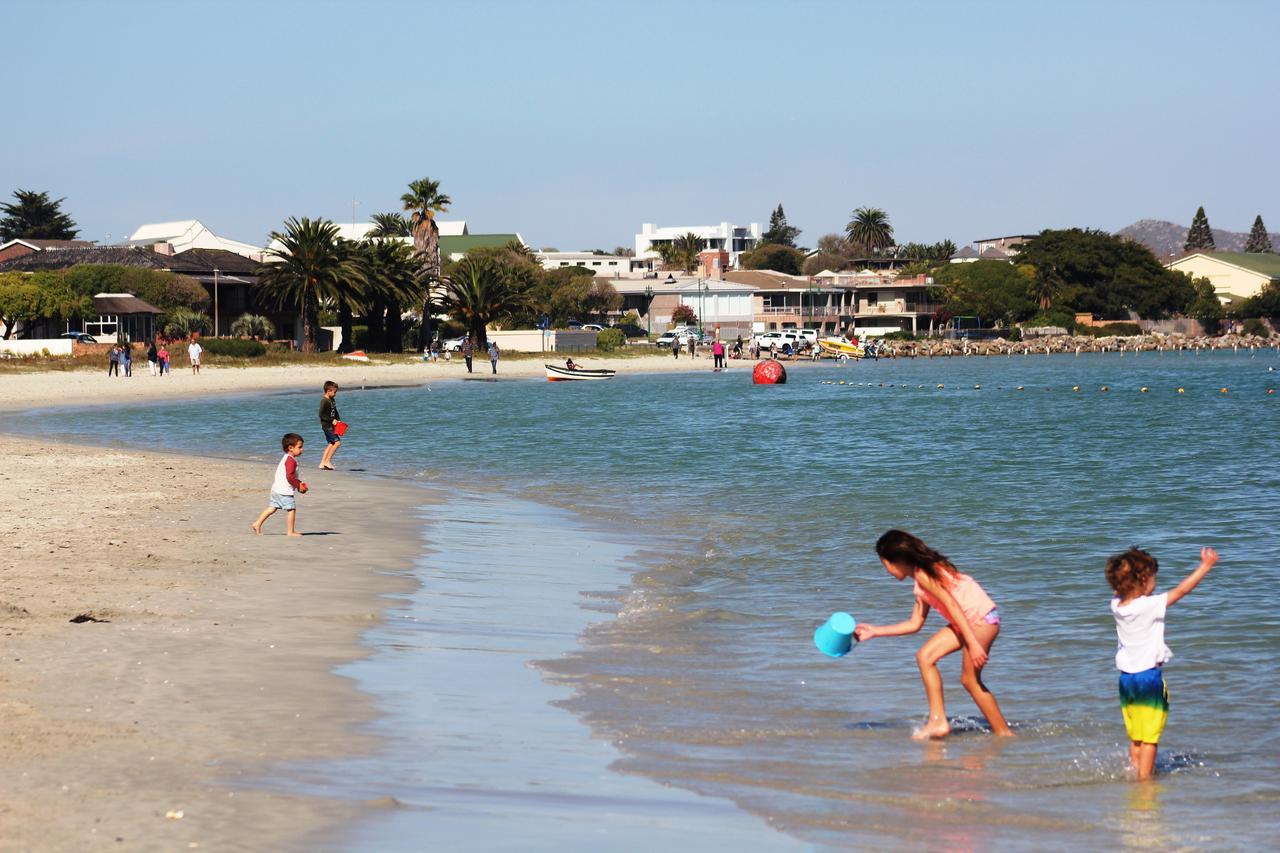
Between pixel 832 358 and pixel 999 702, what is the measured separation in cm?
10461

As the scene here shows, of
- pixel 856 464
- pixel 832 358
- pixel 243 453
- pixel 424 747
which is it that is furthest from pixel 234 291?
pixel 424 747

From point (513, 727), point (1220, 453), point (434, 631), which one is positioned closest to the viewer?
point (513, 727)

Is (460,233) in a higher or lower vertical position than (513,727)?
higher

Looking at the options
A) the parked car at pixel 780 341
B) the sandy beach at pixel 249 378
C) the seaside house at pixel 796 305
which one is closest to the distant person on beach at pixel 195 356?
the sandy beach at pixel 249 378

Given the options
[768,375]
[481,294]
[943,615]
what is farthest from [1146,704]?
[481,294]

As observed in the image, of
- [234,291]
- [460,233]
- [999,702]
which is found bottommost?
[999,702]

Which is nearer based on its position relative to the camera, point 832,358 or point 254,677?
point 254,677

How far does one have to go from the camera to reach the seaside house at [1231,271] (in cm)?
17138

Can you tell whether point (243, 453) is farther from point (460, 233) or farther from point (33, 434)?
point (460, 233)

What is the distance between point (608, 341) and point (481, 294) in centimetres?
1701

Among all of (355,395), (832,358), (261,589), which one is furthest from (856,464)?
(832,358)

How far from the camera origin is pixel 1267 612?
514 inches

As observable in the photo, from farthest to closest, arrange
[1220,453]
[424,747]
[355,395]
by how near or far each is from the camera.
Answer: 1. [355,395]
2. [1220,453]
3. [424,747]

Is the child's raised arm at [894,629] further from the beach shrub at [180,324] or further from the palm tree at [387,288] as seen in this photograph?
the palm tree at [387,288]
